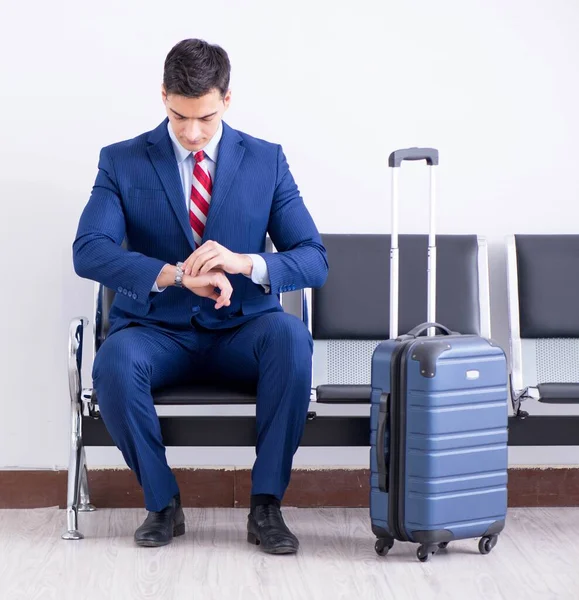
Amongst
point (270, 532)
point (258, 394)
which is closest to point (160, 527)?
point (270, 532)

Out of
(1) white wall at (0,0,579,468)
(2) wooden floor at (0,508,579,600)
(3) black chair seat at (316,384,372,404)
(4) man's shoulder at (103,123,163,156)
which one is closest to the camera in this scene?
(2) wooden floor at (0,508,579,600)

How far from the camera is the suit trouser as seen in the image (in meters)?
2.37

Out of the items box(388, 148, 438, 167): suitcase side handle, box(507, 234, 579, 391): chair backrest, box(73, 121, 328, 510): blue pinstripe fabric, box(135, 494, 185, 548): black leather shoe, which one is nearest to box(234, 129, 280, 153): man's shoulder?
box(73, 121, 328, 510): blue pinstripe fabric

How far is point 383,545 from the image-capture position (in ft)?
7.61

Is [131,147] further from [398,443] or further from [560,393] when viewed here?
[560,393]

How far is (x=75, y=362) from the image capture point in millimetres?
2531

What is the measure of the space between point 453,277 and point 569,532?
756 mm

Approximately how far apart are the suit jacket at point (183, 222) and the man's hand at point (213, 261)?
0.13 meters

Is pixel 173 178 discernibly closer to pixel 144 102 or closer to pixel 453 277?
pixel 144 102

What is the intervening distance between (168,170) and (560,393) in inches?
45.2

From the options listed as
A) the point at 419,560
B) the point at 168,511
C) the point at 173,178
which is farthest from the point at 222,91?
the point at 419,560

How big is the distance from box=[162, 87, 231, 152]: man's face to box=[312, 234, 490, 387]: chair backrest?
56cm

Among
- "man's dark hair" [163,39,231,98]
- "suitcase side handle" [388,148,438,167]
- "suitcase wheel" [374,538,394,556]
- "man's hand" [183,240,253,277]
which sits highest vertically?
"man's dark hair" [163,39,231,98]

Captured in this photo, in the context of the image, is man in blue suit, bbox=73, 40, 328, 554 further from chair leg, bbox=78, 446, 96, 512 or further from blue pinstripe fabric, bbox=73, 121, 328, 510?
chair leg, bbox=78, 446, 96, 512
